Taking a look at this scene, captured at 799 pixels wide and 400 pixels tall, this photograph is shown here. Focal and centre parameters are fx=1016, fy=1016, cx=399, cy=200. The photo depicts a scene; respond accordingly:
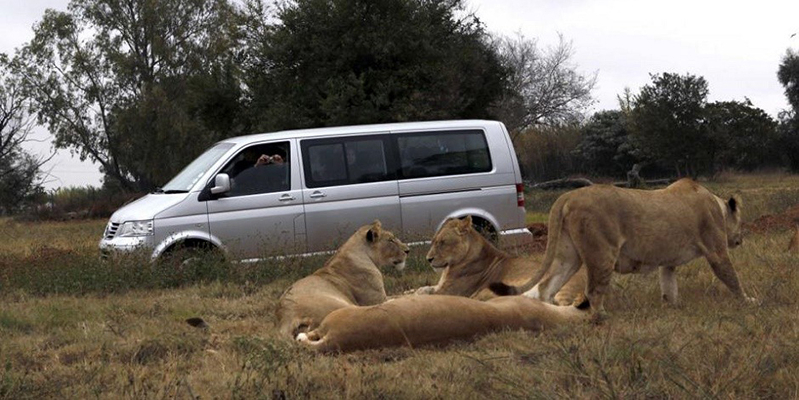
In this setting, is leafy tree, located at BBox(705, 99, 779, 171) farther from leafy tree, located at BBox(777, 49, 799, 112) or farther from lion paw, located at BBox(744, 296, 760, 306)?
lion paw, located at BBox(744, 296, 760, 306)

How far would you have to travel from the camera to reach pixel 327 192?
1157 cm

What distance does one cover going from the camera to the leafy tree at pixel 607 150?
155 feet

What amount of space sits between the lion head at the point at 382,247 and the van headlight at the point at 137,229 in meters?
3.02

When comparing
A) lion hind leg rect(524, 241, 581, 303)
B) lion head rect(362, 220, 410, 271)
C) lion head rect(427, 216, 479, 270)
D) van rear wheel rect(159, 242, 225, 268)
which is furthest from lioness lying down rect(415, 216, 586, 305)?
van rear wheel rect(159, 242, 225, 268)

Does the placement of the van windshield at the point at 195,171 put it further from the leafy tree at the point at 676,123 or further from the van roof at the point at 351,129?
the leafy tree at the point at 676,123

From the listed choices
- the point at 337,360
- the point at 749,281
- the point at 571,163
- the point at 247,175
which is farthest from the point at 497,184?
the point at 571,163

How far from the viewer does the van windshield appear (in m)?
11.3

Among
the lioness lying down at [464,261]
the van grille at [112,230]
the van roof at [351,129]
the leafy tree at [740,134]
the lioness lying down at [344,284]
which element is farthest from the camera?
the leafy tree at [740,134]

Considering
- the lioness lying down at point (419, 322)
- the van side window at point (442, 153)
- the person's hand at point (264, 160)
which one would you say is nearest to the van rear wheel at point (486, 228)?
the van side window at point (442, 153)

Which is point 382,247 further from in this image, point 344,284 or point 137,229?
point 137,229

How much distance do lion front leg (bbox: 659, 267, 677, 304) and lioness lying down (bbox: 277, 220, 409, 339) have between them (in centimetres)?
228

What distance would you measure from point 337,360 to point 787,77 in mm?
47065

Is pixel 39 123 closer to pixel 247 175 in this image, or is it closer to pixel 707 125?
pixel 707 125

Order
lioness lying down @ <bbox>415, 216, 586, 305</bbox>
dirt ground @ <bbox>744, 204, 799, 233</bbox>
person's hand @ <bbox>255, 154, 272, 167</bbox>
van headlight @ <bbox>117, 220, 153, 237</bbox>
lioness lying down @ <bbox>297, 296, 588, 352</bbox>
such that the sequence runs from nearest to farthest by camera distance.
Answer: lioness lying down @ <bbox>297, 296, 588, 352</bbox> → lioness lying down @ <bbox>415, 216, 586, 305</bbox> → van headlight @ <bbox>117, 220, 153, 237</bbox> → person's hand @ <bbox>255, 154, 272, 167</bbox> → dirt ground @ <bbox>744, 204, 799, 233</bbox>
